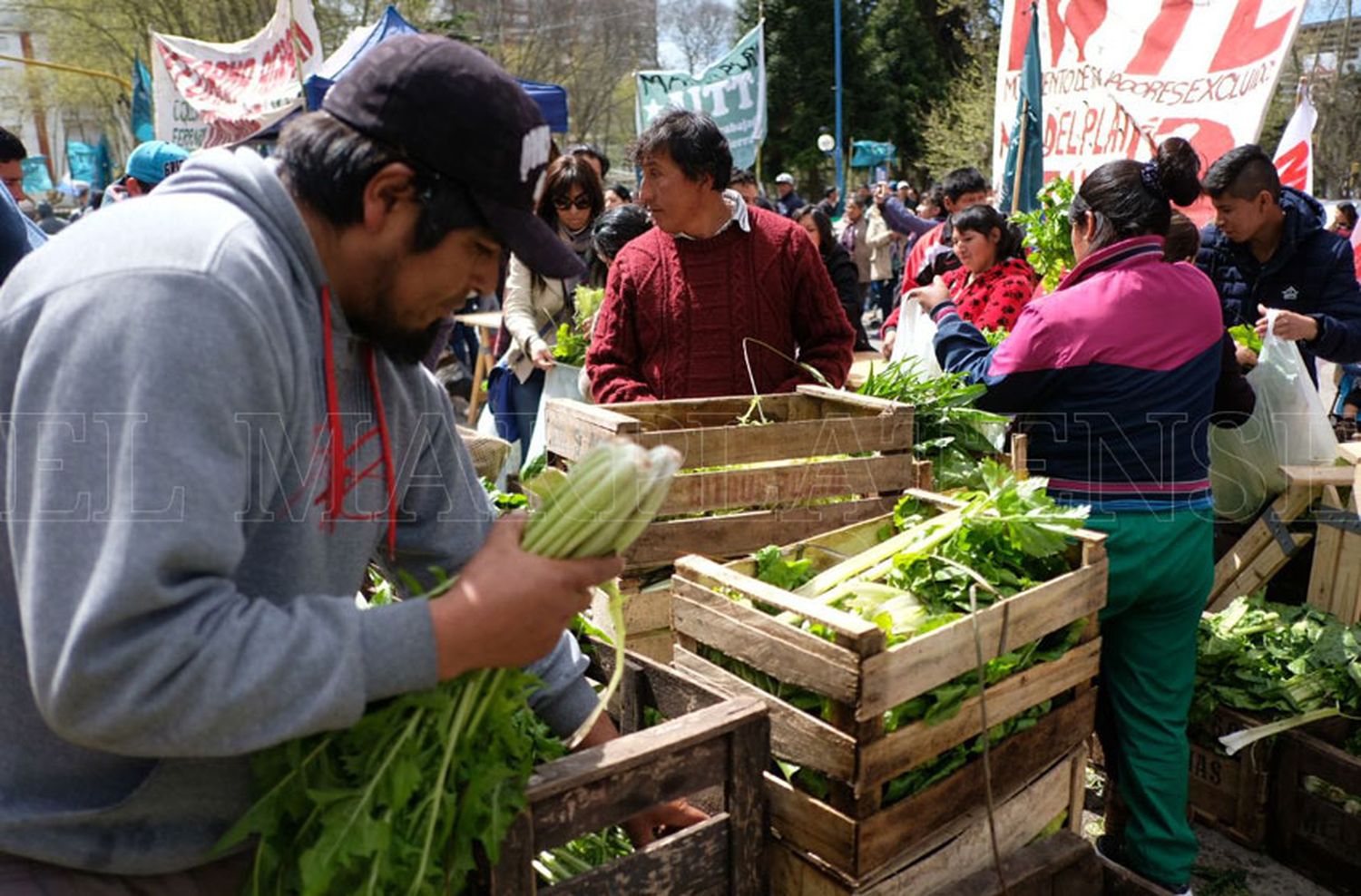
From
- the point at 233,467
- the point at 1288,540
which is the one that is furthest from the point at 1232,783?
the point at 233,467

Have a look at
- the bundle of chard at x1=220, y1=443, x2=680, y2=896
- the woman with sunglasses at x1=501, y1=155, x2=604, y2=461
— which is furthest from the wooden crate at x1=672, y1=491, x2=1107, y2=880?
the woman with sunglasses at x1=501, y1=155, x2=604, y2=461

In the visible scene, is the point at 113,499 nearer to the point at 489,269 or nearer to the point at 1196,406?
the point at 489,269

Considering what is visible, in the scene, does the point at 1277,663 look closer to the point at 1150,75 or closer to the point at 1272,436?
the point at 1272,436

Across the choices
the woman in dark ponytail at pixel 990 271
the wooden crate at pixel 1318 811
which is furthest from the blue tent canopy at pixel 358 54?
the wooden crate at pixel 1318 811

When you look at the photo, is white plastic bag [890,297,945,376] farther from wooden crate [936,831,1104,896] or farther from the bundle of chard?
the bundle of chard

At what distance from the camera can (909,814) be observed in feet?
8.13

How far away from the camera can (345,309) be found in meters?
1.56

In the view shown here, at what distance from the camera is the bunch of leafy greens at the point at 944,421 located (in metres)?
3.86

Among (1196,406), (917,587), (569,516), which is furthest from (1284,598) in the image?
(569,516)

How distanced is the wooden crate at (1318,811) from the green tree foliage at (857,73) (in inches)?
1355

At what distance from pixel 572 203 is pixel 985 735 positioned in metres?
4.10

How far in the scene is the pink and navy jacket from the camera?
10.4ft

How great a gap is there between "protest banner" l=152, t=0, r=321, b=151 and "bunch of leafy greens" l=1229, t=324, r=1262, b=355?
32.6 ft

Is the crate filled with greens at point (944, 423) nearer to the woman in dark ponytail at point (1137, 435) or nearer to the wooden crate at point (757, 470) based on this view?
the wooden crate at point (757, 470)
